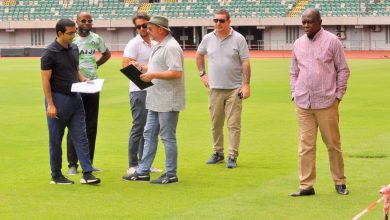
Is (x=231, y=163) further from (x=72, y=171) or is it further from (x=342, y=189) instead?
(x=342, y=189)

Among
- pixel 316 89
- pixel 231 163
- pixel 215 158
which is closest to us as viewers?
pixel 316 89

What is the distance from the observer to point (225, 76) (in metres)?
14.7

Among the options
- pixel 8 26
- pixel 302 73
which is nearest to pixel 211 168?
pixel 302 73

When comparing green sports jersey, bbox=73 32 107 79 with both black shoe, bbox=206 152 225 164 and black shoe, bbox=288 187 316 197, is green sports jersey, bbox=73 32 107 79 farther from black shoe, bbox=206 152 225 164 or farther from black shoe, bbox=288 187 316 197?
black shoe, bbox=288 187 316 197

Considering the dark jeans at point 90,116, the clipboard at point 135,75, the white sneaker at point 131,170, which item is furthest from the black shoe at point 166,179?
the dark jeans at point 90,116

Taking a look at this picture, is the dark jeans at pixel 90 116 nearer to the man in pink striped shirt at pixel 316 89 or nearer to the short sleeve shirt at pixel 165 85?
the short sleeve shirt at pixel 165 85

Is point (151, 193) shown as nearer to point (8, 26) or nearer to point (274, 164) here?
point (274, 164)

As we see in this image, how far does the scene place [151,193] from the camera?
12.2 m

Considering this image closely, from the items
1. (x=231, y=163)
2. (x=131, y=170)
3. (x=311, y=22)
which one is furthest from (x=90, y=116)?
(x=311, y=22)

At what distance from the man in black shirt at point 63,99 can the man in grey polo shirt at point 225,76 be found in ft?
8.57

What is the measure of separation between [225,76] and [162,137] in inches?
89.0

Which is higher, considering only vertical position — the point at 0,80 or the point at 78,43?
the point at 78,43

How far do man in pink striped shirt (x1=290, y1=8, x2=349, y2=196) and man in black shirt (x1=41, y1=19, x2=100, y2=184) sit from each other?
279 centimetres

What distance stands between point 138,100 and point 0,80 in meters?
23.4
